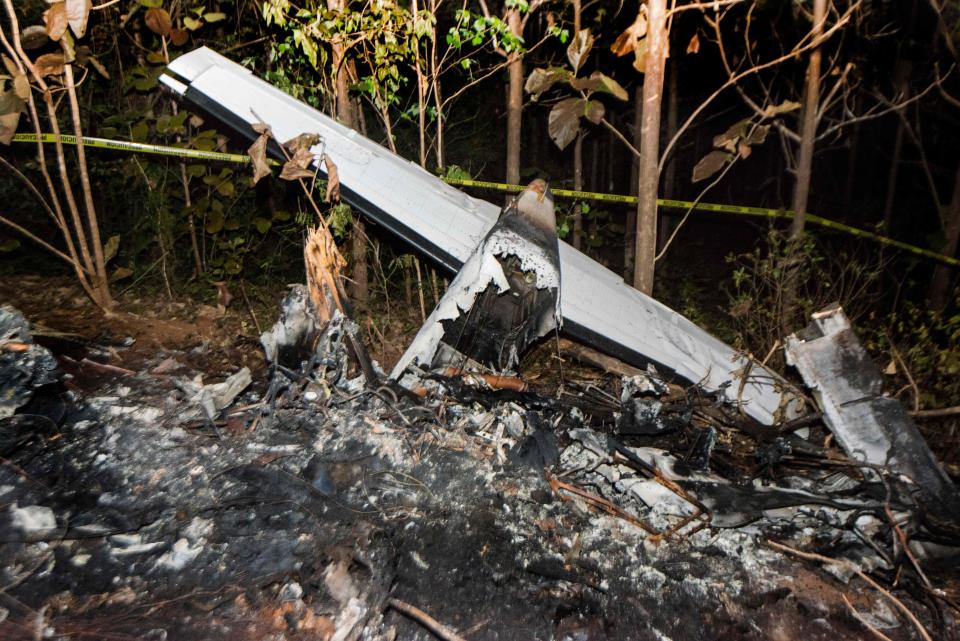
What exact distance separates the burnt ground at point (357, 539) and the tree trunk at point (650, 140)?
1.51m

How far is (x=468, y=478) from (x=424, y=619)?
2.77ft

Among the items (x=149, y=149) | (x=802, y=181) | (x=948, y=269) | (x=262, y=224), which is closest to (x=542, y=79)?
(x=802, y=181)

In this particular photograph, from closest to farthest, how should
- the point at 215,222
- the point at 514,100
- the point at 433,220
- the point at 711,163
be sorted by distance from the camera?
1. the point at 433,220
2. the point at 711,163
3. the point at 514,100
4. the point at 215,222

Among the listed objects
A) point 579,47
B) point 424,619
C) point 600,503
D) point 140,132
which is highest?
point 579,47

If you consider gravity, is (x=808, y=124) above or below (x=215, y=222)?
above

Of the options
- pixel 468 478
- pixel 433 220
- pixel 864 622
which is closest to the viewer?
pixel 864 622

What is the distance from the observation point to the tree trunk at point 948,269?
14.9ft

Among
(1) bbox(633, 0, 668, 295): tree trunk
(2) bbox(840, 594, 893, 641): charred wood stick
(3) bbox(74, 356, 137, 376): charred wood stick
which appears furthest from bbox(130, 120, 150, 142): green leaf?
(2) bbox(840, 594, 893, 641): charred wood stick

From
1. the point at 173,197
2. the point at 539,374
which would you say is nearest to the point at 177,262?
the point at 173,197

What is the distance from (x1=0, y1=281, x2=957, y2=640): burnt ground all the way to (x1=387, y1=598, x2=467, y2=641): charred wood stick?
26 millimetres

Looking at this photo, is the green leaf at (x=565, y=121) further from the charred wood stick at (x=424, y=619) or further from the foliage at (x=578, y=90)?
A: the charred wood stick at (x=424, y=619)

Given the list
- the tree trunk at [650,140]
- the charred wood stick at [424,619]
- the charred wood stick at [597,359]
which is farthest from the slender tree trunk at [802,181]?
the charred wood stick at [424,619]

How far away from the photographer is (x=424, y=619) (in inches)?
74.0

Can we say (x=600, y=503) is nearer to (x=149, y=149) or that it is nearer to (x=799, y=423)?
(x=799, y=423)
